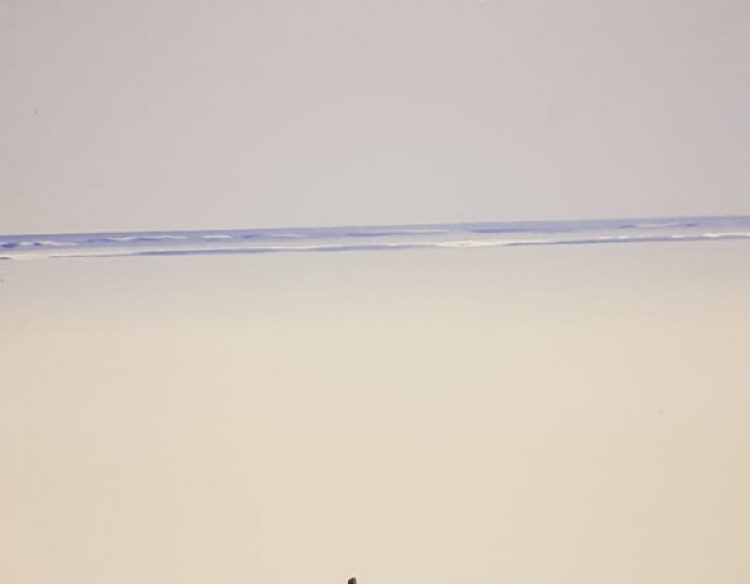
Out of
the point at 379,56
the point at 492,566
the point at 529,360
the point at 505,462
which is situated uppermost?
the point at 379,56

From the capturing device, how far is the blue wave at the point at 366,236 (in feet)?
3.07

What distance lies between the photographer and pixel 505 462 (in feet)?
3.16

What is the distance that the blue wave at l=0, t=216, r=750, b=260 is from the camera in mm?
935

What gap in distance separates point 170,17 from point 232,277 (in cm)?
36

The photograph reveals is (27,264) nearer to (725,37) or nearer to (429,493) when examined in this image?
(429,493)

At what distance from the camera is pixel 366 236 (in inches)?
36.9

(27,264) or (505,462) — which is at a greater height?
(27,264)

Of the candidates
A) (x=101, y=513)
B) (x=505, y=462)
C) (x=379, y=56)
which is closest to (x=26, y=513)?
(x=101, y=513)

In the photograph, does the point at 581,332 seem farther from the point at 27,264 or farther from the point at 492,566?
the point at 27,264

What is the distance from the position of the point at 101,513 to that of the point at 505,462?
1.87 feet

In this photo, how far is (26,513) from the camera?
3.15ft

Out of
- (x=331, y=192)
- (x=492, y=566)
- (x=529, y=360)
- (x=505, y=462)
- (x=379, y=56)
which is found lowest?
(x=492, y=566)

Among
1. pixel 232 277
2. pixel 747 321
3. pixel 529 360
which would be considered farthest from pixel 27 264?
pixel 747 321

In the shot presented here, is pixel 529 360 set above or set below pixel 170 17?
below
